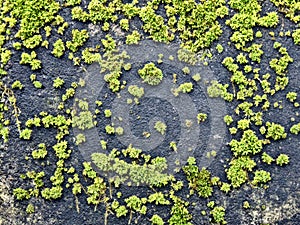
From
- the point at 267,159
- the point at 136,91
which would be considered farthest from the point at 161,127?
the point at 267,159

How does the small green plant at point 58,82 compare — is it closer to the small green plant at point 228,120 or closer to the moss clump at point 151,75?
the moss clump at point 151,75

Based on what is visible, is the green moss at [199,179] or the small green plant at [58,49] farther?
the small green plant at [58,49]

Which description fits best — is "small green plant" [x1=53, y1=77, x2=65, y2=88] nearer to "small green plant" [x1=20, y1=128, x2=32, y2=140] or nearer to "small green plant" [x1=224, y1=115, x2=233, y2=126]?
"small green plant" [x1=20, y1=128, x2=32, y2=140]

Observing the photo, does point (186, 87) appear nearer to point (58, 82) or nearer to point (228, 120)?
point (228, 120)

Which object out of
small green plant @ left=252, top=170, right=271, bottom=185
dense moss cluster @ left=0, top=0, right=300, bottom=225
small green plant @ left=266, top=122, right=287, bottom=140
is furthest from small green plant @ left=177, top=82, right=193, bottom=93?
small green plant @ left=252, top=170, right=271, bottom=185

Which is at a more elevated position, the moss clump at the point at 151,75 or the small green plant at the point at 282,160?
the moss clump at the point at 151,75

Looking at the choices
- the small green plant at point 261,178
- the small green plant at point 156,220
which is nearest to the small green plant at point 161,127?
the small green plant at point 156,220

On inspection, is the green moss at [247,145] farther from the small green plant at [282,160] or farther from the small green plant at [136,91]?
the small green plant at [136,91]

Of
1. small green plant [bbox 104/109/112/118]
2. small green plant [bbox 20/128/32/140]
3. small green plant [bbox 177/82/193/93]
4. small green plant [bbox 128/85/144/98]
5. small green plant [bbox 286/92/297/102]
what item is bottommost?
small green plant [bbox 20/128/32/140]

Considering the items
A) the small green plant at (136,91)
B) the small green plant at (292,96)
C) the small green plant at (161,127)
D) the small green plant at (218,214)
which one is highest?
the small green plant at (292,96)

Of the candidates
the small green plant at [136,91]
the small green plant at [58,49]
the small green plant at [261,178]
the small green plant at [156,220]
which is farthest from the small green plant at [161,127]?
the small green plant at [58,49]

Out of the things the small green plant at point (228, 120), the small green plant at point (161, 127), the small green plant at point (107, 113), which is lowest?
the small green plant at point (161, 127)

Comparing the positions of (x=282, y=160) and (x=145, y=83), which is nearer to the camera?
(x=282, y=160)
